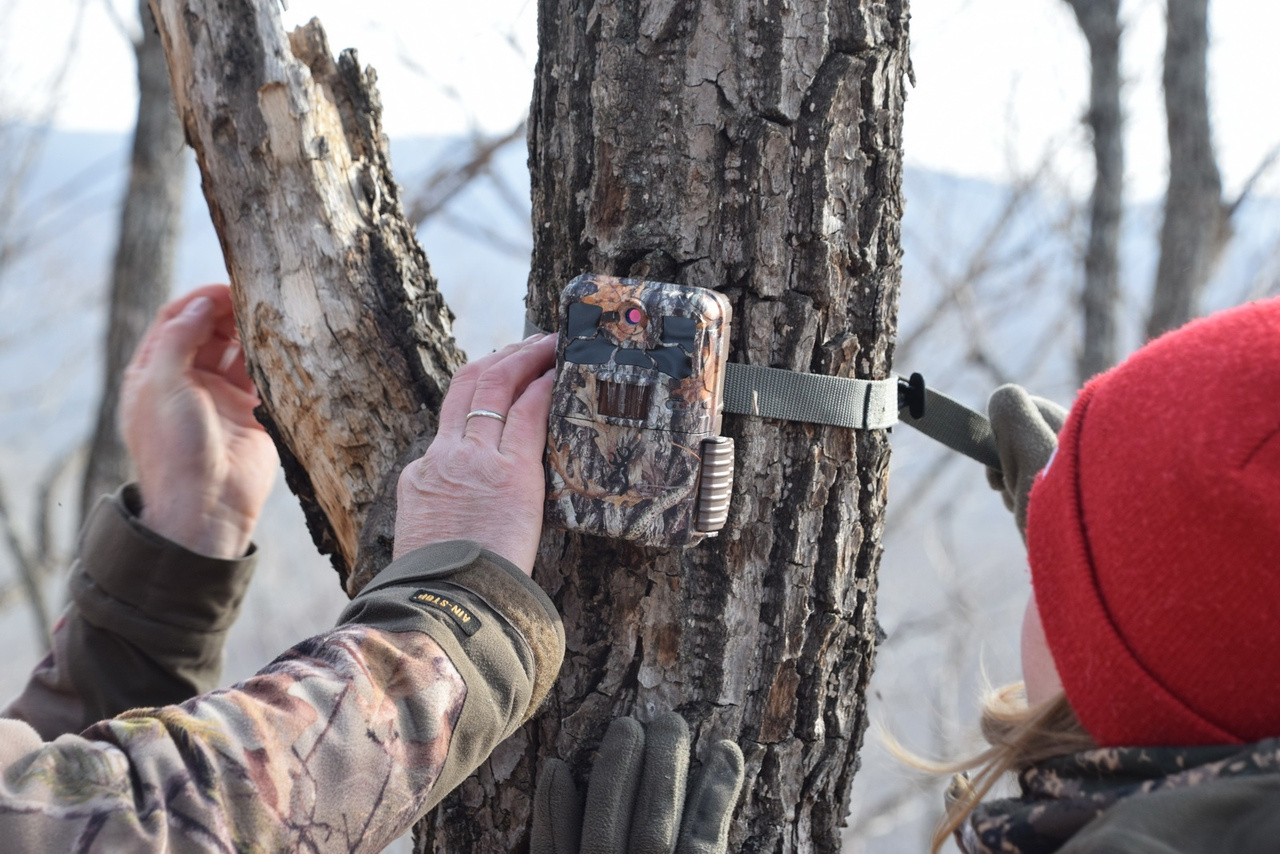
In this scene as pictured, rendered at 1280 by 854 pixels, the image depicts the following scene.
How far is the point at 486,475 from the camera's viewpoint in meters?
1.16

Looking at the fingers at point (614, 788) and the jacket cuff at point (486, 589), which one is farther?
the fingers at point (614, 788)

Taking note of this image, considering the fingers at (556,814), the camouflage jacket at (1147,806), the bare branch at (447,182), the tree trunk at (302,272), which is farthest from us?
the bare branch at (447,182)

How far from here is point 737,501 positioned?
1315mm

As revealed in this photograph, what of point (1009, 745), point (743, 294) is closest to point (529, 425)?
point (743, 294)

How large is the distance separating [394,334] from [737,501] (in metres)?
0.60

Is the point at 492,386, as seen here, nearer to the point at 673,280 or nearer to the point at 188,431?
the point at 673,280

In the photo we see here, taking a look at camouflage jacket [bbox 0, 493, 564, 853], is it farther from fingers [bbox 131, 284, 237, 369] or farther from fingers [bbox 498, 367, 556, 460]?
fingers [bbox 131, 284, 237, 369]

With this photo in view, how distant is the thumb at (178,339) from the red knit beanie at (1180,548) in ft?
4.82

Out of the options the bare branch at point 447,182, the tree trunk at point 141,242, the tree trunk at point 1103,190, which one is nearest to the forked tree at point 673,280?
the bare branch at point 447,182

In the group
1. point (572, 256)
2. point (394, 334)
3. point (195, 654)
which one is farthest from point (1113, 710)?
point (195, 654)

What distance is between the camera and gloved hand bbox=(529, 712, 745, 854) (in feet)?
3.98

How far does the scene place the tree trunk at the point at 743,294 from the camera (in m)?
1.29

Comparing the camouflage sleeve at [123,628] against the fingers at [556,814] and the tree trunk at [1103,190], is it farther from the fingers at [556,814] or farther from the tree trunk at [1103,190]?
the tree trunk at [1103,190]

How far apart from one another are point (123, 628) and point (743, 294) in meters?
1.25
